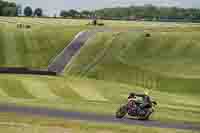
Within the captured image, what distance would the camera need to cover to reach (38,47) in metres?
99.6

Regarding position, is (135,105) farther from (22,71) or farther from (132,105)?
(22,71)

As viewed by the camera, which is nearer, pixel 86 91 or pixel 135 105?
pixel 135 105

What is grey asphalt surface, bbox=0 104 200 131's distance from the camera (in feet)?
134

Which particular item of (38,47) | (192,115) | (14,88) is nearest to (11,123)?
(192,115)

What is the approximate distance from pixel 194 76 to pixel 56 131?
4831 cm

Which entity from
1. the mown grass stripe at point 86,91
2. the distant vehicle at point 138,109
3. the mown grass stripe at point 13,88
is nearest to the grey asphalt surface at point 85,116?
the distant vehicle at point 138,109

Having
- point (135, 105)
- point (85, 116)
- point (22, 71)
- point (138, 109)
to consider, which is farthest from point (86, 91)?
point (138, 109)

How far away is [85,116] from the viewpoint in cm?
4406

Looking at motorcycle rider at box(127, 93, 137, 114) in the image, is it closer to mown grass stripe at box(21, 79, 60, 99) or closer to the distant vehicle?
the distant vehicle

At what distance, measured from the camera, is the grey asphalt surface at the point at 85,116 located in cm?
4088

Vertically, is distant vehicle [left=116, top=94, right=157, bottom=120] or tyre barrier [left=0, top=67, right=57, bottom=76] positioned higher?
distant vehicle [left=116, top=94, right=157, bottom=120]

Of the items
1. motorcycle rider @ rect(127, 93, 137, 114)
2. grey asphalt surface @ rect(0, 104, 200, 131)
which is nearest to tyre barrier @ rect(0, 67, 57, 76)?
grey asphalt surface @ rect(0, 104, 200, 131)

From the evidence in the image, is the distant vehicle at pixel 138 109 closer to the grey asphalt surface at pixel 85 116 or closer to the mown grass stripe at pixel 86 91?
the grey asphalt surface at pixel 85 116

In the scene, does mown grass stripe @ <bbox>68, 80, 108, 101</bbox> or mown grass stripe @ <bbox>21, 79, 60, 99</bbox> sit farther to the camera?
mown grass stripe @ <bbox>68, 80, 108, 101</bbox>
